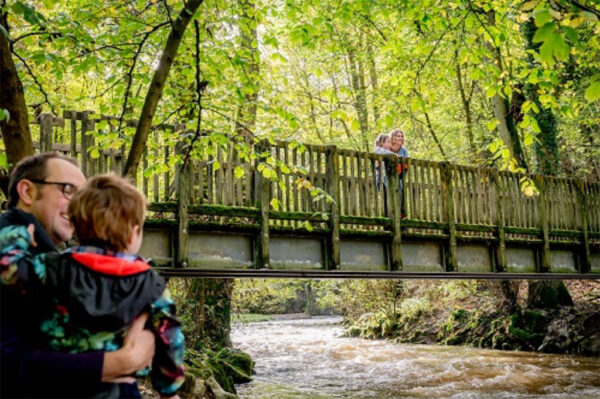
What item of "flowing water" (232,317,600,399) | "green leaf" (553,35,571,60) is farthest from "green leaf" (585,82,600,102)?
"flowing water" (232,317,600,399)

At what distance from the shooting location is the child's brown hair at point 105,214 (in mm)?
1920

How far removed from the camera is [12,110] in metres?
4.41

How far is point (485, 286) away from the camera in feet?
68.2

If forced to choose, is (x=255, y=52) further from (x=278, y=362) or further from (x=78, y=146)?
(x=278, y=362)

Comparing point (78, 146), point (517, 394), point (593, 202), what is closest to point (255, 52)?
point (78, 146)

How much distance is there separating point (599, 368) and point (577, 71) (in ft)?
30.8

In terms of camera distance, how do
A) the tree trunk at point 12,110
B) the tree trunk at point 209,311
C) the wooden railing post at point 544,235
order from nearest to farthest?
the tree trunk at point 12,110, the wooden railing post at point 544,235, the tree trunk at point 209,311

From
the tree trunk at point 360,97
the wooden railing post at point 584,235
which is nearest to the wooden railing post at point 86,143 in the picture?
the wooden railing post at point 584,235

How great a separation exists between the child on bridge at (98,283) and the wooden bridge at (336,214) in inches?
145

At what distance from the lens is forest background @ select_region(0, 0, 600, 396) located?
15.4 feet

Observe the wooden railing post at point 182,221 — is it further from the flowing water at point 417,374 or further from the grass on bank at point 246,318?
the grass on bank at point 246,318

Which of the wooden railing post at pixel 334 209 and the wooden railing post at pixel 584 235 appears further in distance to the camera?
the wooden railing post at pixel 584 235

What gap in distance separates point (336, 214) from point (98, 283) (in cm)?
737

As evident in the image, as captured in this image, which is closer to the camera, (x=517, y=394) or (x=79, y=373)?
(x=79, y=373)
